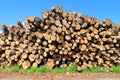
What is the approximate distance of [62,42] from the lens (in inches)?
440

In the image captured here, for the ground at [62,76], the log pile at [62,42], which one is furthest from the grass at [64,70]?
the ground at [62,76]

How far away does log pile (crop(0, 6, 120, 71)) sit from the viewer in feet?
36.9

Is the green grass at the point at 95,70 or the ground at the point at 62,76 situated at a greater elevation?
the green grass at the point at 95,70

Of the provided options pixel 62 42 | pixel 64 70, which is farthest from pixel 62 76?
pixel 62 42

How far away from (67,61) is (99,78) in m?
1.97

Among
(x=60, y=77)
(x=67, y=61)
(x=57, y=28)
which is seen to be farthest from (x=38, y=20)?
(x=60, y=77)

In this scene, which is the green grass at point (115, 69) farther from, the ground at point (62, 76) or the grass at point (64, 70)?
the ground at point (62, 76)

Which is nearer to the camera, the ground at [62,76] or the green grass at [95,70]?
the ground at [62,76]

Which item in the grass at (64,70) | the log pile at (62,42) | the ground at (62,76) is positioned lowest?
the ground at (62,76)

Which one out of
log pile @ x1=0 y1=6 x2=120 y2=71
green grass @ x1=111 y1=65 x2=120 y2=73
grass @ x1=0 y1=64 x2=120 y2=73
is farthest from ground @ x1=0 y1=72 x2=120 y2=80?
log pile @ x1=0 y1=6 x2=120 y2=71

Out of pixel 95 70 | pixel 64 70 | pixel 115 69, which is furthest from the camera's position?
pixel 115 69

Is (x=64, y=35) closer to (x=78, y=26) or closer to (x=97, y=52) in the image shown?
(x=78, y=26)

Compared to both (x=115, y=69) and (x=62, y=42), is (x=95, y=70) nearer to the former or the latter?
(x=115, y=69)

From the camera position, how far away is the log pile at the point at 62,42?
443 inches
